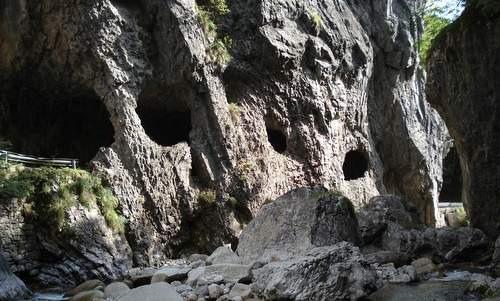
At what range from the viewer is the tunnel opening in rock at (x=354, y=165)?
23828 millimetres

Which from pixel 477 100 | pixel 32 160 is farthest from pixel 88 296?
pixel 477 100

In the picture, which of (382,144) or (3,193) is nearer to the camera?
(3,193)

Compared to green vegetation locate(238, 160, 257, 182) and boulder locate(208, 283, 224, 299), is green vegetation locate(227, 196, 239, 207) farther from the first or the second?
boulder locate(208, 283, 224, 299)

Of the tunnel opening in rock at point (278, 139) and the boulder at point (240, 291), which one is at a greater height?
the tunnel opening in rock at point (278, 139)

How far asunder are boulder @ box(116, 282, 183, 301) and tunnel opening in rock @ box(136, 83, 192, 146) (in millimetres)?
9934

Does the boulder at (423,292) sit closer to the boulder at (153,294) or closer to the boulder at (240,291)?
the boulder at (240,291)

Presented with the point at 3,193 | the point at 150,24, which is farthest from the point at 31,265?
the point at 150,24

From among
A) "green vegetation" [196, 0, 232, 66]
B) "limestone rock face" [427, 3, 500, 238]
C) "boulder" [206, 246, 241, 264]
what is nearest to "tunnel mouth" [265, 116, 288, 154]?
"green vegetation" [196, 0, 232, 66]

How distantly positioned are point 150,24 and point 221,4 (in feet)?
9.86

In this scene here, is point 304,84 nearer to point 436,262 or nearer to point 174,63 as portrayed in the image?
point 174,63

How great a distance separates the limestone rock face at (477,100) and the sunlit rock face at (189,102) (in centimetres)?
719

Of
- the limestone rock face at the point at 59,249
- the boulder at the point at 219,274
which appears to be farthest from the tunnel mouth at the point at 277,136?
the boulder at the point at 219,274

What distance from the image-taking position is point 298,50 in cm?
1902

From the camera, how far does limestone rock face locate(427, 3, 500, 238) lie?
1166 centimetres
